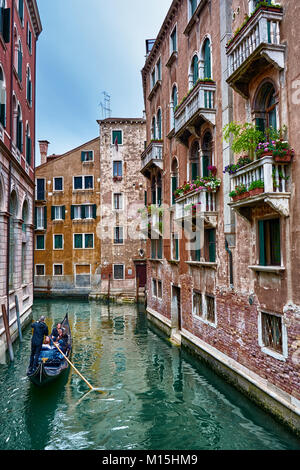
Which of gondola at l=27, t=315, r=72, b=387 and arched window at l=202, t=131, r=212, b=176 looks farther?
arched window at l=202, t=131, r=212, b=176

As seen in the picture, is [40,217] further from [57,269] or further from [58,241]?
[57,269]

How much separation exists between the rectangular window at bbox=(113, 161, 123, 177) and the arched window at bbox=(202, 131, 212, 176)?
17.0 meters

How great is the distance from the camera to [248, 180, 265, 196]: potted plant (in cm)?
649

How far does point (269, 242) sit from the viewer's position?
23.6 feet

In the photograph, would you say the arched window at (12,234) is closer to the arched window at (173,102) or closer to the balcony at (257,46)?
the arched window at (173,102)

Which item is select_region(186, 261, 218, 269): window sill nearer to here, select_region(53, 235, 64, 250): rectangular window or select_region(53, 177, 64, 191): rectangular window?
select_region(53, 235, 64, 250): rectangular window

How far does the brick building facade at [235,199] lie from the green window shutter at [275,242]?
0.02 m

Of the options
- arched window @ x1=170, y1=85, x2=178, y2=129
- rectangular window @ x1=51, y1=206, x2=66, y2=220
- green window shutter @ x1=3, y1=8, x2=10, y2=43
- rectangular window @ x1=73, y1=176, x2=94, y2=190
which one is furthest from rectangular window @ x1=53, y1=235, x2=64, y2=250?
green window shutter @ x1=3, y1=8, x2=10, y2=43

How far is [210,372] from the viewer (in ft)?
31.8

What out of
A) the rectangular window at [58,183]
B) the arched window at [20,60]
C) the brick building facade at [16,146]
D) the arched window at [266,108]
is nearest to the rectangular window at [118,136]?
the rectangular window at [58,183]

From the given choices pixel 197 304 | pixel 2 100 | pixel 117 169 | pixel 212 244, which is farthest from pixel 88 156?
pixel 212 244

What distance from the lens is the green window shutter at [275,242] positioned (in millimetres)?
6945

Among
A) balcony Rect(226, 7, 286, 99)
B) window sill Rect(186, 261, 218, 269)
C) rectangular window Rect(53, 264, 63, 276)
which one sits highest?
balcony Rect(226, 7, 286, 99)
